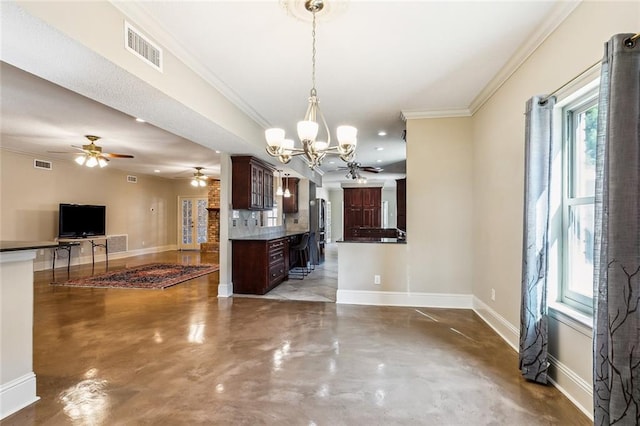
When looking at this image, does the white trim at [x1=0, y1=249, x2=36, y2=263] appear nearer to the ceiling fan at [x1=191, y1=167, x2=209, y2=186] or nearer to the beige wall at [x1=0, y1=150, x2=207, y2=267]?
the beige wall at [x1=0, y1=150, x2=207, y2=267]

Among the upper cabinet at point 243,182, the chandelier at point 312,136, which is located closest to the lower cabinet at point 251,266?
the upper cabinet at point 243,182

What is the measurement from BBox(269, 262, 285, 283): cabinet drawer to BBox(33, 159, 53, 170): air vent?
6352 mm

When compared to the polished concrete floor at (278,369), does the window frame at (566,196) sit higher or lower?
higher

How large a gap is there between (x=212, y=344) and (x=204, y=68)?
2.77 metres

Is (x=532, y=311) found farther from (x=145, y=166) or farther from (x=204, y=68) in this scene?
(x=145, y=166)

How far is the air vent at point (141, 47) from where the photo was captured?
2266 millimetres

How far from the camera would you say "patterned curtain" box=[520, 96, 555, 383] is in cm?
243

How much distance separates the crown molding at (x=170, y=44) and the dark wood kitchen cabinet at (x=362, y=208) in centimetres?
794

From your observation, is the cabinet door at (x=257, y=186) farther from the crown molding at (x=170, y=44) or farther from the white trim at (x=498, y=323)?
the white trim at (x=498, y=323)

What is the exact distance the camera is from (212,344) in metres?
3.29

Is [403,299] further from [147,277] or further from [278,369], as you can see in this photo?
[147,277]

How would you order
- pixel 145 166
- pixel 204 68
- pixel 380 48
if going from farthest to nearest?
pixel 145 166
pixel 204 68
pixel 380 48

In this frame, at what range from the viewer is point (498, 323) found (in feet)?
11.6

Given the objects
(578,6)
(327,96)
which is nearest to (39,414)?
(327,96)
